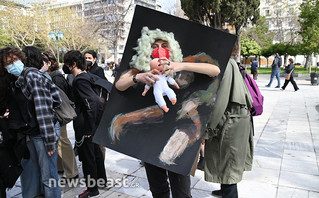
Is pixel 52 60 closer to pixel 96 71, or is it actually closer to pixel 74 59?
pixel 96 71

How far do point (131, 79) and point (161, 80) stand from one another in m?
0.24

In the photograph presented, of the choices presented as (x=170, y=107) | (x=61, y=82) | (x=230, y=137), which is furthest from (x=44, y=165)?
(x=230, y=137)

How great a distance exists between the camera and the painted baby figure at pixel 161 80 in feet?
5.72

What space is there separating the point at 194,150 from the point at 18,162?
6.14 ft

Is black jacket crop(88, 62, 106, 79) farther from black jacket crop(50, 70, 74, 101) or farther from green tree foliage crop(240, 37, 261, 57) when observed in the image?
green tree foliage crop(240, 37, 261, 57)

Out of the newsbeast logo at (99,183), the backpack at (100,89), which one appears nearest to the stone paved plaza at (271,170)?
the newsbeast logo at (99,183)

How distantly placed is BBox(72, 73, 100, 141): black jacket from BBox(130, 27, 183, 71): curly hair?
52.4 inches

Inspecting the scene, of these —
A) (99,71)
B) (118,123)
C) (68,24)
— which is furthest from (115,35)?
(118,123)

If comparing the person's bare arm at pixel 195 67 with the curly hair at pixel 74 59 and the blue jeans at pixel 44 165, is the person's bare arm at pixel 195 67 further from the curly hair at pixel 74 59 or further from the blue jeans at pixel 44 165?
the curly hair at pixel 74 59

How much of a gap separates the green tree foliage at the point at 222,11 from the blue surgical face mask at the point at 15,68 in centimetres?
1554

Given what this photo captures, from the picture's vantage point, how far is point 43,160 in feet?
8.55

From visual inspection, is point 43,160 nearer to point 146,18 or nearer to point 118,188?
point 118,188

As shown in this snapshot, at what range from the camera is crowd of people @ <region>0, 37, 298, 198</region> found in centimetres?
210

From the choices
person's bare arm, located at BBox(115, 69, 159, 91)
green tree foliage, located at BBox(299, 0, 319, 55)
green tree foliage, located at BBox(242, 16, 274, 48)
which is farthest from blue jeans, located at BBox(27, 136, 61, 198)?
green tree foliage, located at BBox(242, 16, 274, 48)
